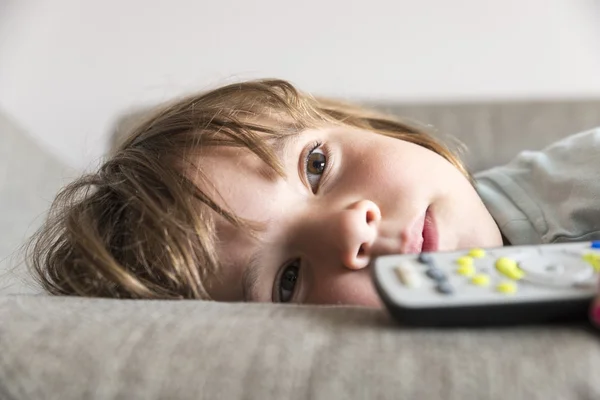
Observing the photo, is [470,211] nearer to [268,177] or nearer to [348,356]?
[268,177]

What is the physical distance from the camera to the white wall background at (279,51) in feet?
4.25

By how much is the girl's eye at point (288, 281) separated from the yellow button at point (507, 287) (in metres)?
0.24

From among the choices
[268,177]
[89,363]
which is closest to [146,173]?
[268,177]

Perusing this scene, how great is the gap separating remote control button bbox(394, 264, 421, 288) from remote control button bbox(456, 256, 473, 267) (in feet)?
0.11

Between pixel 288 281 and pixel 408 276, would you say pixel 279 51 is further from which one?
pixel 408 276

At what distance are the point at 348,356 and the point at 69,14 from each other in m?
1.28

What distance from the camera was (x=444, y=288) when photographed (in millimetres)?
339

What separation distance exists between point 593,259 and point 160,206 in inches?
12.8

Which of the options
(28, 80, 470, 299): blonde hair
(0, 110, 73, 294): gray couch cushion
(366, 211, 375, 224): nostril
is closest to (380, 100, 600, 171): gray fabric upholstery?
(28, 80, 470, 299): blonde hair

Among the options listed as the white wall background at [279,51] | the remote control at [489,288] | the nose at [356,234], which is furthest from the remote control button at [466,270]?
the white wall background at [279,51]

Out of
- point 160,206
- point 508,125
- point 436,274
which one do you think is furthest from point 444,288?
point 508,125

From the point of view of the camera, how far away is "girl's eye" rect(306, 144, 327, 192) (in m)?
0.59

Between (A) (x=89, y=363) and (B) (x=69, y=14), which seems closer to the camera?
(A) (x=89, y=363)

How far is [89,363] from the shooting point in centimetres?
34
